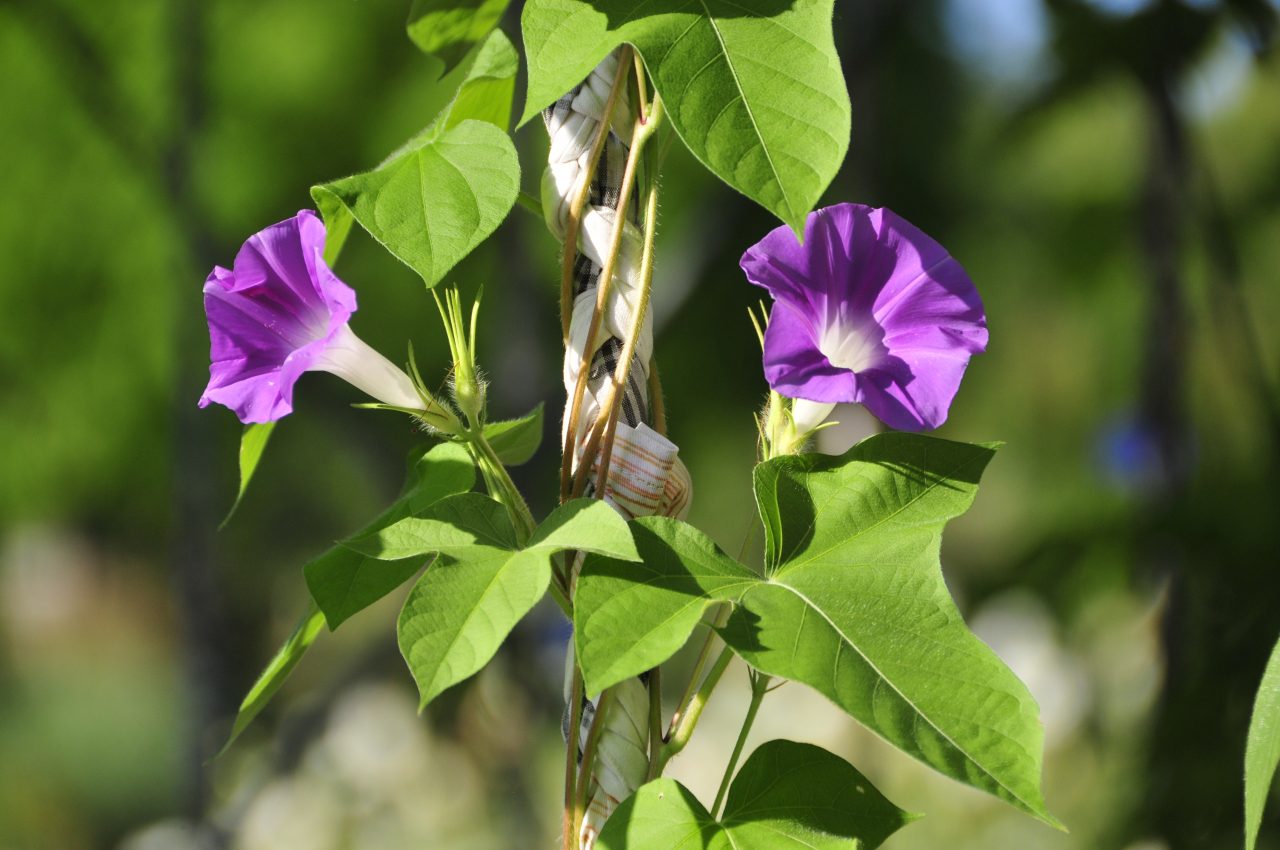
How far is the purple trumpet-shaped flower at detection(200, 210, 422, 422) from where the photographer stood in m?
0.40

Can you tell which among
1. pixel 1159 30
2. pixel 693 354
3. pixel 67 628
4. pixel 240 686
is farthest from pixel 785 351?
pixel 67 628

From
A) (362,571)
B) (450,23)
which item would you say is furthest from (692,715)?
(450,23)

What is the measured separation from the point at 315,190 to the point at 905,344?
20 cm

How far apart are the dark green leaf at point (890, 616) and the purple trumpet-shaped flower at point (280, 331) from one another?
Answer: 151 millimetres

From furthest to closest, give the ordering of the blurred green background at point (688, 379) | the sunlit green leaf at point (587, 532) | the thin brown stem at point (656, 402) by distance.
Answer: the blurred green background at point (688, 379)
the thin brown stem at point (656, 402)
the sunlit green leaf at point (587, 532)

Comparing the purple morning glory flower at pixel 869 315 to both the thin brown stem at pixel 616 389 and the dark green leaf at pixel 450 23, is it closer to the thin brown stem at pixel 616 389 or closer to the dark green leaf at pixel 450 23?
the thin brown stem at pixel 616 389

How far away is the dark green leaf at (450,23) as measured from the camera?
511 millimetres

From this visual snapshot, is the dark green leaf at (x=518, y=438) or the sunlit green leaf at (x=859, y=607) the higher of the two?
the sunlit green leaf at (x=859, y=607)

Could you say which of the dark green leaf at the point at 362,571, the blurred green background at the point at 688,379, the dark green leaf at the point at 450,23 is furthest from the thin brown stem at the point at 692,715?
the blurred green background at the point at 688,379

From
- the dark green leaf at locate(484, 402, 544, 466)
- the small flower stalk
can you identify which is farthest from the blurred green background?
the small flower stalk

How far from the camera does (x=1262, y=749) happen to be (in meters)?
0.35

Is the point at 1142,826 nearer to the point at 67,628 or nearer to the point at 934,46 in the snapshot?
the point at 934,46

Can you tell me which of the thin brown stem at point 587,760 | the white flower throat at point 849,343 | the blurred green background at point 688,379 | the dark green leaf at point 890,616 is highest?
the white flower throat at point 849,343

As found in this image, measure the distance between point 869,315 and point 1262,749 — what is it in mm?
182
